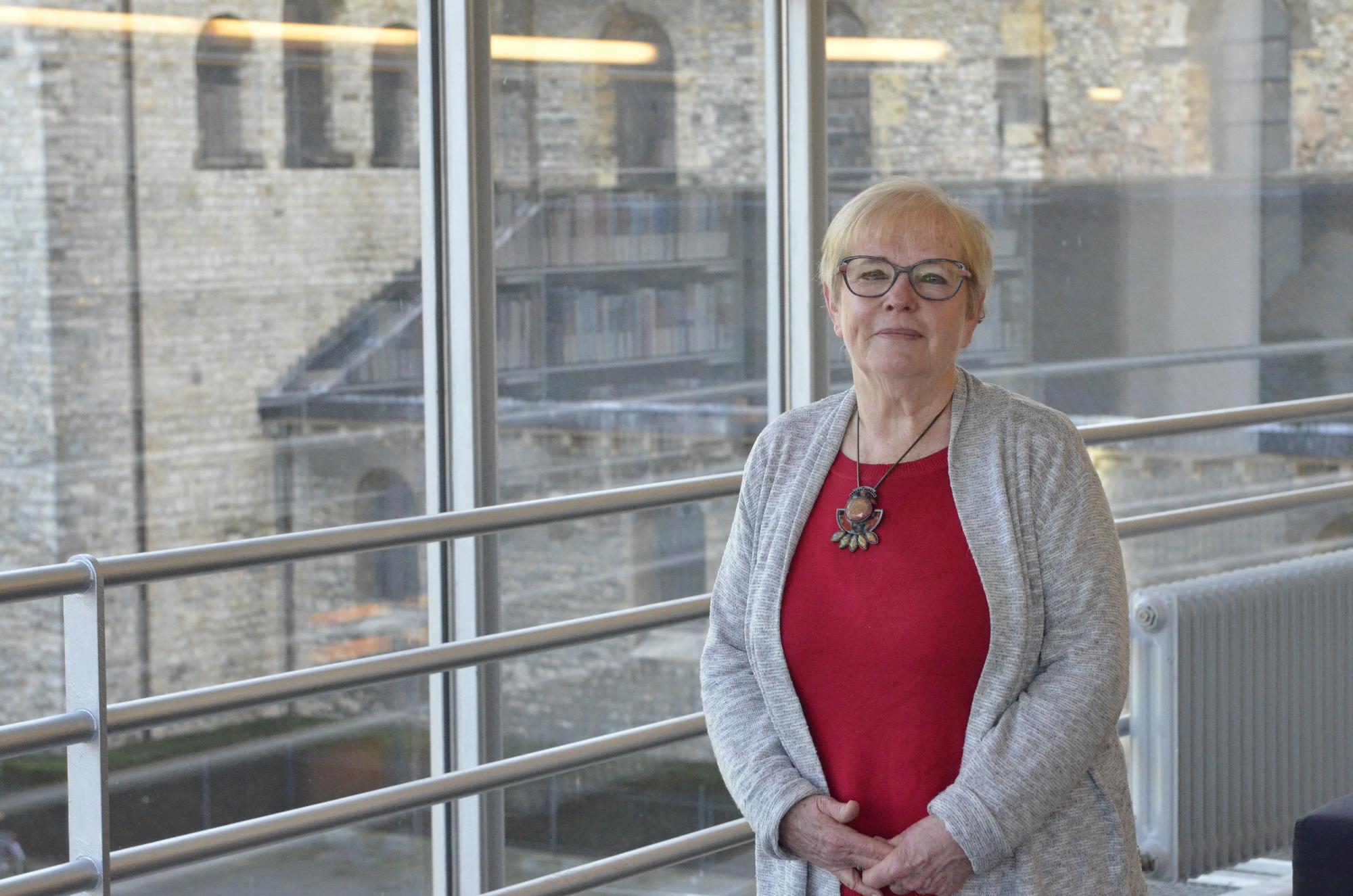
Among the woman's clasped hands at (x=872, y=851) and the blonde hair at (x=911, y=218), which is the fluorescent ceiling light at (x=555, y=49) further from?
the woman's clasped hands at (x=872, y=851)

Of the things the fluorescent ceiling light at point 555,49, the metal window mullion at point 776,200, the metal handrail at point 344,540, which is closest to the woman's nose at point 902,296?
the metal handrail at point 344,540

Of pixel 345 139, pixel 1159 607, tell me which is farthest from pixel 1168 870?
pixel 345 139

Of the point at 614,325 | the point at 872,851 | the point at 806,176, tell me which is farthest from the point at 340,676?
the point at 614,325

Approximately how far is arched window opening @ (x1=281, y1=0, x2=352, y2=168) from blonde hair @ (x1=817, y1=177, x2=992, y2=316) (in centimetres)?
325

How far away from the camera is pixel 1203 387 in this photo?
10539 millimetres

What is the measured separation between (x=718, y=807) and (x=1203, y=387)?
608cm

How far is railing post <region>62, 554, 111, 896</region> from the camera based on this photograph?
6.22 feet

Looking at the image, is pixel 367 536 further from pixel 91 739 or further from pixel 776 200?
pixel 776 200

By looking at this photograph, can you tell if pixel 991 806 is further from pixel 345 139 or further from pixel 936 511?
pixel 345 139

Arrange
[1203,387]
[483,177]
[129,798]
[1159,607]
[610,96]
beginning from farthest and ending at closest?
[1203,387] < [610,96] < [129,798] < [1159,607] < [483,177]

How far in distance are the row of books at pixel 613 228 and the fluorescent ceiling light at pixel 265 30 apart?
39cm

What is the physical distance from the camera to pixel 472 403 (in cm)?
273

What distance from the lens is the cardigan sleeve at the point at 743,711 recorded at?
1.61m

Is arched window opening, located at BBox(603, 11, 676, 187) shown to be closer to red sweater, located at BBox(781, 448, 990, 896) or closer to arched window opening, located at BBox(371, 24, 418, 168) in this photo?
arched window opening, located at BBox(371, 24, 418, 168)
